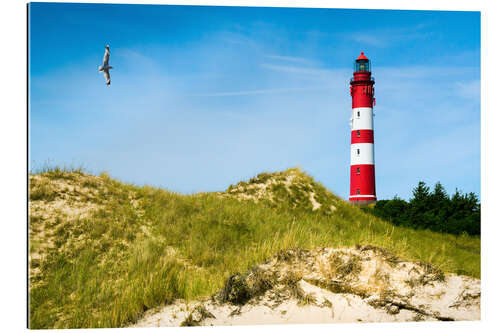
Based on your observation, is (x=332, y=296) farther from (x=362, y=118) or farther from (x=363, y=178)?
(x=362, y=118)

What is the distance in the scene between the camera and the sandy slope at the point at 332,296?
20.2 ft

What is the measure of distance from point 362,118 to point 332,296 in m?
11.3

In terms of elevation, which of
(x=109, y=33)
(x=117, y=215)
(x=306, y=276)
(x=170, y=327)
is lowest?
(x=170, y=327)

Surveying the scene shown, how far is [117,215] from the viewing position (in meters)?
8.84

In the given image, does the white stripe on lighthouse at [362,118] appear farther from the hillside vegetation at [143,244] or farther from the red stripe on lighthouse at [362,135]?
the hillside vegetation at [143,244]

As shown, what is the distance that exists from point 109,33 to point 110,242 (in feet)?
10.7

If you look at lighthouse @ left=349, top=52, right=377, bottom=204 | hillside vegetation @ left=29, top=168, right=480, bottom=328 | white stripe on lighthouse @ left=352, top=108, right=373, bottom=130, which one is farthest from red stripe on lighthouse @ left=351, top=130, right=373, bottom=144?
hillside vegetation @ left=29, top=168, right=480, bottom=328

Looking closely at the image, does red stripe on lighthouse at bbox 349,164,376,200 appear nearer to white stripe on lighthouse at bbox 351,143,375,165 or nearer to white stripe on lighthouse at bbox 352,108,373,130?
white stripe on lighthouse at bbox 351,143,375,165

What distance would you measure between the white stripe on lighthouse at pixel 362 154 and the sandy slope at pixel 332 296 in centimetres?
994

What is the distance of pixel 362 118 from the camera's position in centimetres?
1673

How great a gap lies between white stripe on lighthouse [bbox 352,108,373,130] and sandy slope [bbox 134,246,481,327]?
10280 mm
